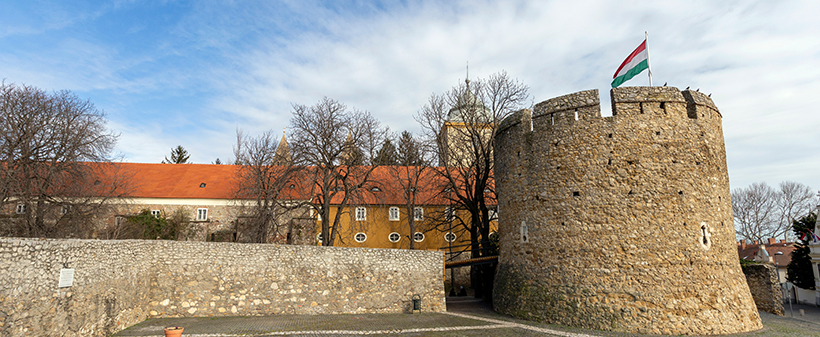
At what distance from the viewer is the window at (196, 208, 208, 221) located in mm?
29875

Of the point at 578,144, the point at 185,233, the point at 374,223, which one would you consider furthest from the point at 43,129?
the point at 578,144

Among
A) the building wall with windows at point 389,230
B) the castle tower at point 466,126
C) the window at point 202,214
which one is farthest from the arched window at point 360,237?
the window at point 202,214

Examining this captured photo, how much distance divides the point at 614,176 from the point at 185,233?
87.9ft

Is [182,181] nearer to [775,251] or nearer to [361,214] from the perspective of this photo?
[361,214]

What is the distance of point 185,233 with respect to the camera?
28.8 m

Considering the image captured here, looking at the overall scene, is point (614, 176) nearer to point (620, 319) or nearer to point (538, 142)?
point (538, 142)

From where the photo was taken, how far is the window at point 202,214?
98.0 feet

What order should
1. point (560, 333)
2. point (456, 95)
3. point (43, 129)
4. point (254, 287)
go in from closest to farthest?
1. point (560, 333)
2. point (254, 287)
3. point (43, 129)
4. point (456, 95)

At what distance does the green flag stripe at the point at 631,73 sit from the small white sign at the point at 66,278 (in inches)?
635

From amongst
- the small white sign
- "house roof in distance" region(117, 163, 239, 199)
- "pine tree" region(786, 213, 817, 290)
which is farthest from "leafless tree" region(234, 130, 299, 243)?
"pine tree" region(786, 213, 817, 290)

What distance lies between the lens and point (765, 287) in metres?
18.2

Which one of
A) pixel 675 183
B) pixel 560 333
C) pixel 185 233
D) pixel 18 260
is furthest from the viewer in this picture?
pixel 185 233

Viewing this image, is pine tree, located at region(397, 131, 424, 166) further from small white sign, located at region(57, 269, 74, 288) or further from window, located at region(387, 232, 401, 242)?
small white sign, located at region(57, 269, 74, 288)

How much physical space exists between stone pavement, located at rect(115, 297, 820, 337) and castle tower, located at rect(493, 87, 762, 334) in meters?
0.90
